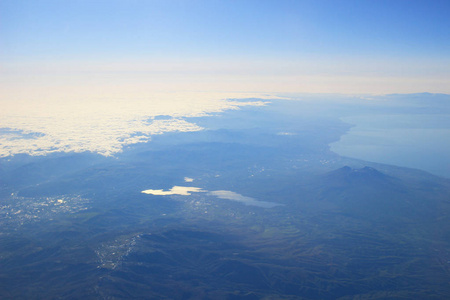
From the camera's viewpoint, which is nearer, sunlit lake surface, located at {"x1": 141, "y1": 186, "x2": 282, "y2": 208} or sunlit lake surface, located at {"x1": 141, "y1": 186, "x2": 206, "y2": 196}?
sunlit lake surface, located at {"x1": 141, "y1": 186, "x2": 282, "y2": 208}

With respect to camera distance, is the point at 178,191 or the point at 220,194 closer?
the point at 220,194

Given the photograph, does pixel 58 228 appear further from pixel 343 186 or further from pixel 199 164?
pixel 343 186

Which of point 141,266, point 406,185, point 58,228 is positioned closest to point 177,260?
point 141,266

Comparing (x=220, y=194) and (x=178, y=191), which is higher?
(x=220, y=194)

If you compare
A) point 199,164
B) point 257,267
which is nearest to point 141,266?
point 257,267

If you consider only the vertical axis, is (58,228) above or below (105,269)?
below

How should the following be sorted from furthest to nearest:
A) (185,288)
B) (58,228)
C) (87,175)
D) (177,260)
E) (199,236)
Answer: (87,175) → (58,228) → (199,236) → (177,260) → (185,288)

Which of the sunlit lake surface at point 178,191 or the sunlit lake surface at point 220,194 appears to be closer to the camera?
the sunlit lake surface at point 220,194

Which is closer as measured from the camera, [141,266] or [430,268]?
[141,266]

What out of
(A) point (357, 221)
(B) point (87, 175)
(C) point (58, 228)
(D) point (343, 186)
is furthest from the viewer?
(B) point (87, 175)
